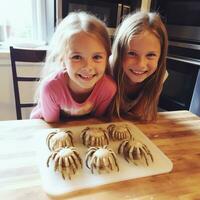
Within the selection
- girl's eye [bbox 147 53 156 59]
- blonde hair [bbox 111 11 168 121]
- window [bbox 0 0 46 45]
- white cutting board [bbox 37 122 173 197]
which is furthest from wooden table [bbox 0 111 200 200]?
window [bbox 0 0 46 45]

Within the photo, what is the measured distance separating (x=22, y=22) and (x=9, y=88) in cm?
52

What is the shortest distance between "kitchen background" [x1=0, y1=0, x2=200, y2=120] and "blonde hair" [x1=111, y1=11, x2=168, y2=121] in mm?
644

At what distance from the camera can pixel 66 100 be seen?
30.2 inches

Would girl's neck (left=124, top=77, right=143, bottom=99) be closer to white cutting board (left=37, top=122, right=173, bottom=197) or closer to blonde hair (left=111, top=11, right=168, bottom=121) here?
blonde hair (left=111, top=11, right=168, bottom=121)

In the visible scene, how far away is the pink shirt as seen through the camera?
0.73 m

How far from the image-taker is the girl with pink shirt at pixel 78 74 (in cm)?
67

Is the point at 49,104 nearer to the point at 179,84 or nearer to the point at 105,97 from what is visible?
the point at 105,97

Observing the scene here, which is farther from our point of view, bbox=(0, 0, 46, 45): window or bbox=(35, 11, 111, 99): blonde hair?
bbox=(0, 0, 46, 45): window

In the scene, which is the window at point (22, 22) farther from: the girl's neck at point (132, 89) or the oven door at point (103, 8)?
the girl's neck at point (132, 89)

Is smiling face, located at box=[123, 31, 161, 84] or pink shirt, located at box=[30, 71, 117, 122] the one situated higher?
smiling face, located at box=[123, 31, 161, 84]

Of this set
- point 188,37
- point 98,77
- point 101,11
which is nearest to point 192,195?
point 98,77

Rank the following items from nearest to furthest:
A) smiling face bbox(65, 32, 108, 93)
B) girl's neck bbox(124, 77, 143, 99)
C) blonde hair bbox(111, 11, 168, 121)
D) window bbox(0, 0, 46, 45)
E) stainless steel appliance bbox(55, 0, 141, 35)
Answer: smiling face bbox(65, 32, 108, 93) → blonde hair bbox(111, 11, 168, 121) → girl's neck bbox(124, 77, 143, 99) → stainless steel appliance bbox(55, 0, 141, 35) → window bbox(0, 0, 46, 45)

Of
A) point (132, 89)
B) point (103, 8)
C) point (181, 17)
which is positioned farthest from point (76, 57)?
point (181, 17)

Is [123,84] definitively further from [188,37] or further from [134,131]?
[188,37]
